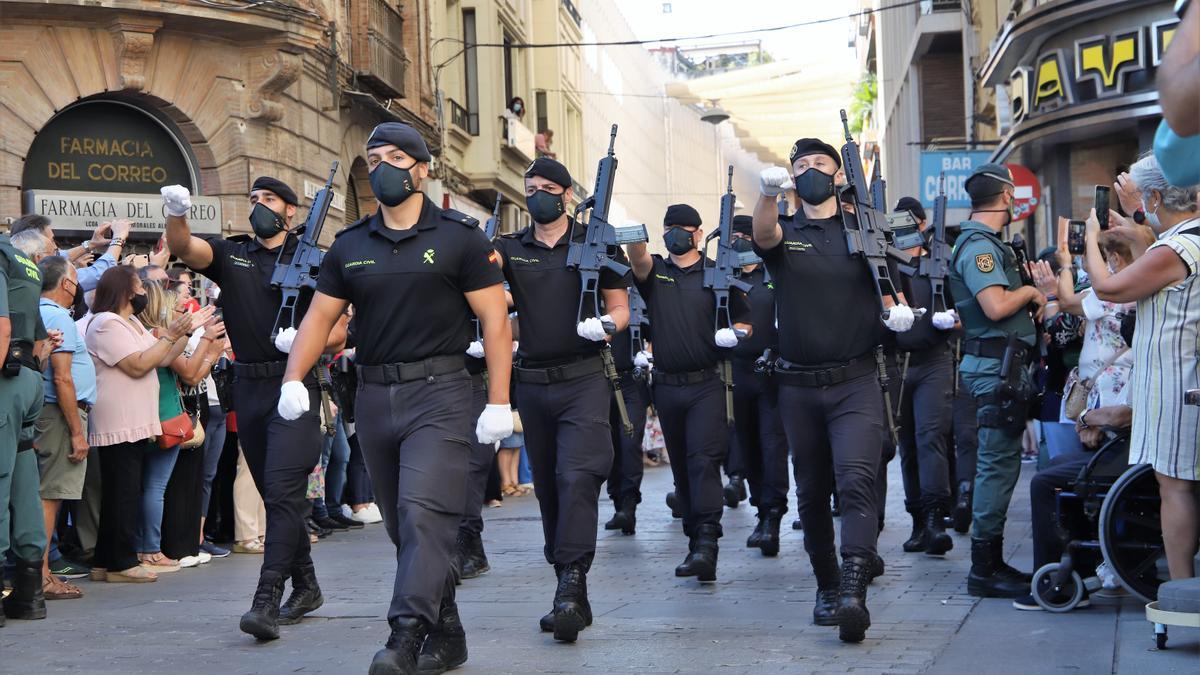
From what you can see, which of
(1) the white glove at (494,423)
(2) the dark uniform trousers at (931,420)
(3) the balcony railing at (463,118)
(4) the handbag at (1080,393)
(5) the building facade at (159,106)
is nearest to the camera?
(1) the white glove at (494,423)

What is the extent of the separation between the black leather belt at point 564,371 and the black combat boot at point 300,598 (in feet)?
4.52

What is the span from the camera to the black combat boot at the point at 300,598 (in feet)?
25.0

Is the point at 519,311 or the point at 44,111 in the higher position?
the point at 44,111

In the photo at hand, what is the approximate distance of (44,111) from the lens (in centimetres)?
Answer: 1773

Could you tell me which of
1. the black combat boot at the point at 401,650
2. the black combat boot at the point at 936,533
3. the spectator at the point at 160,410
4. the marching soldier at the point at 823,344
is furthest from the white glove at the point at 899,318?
the spectator at the point at 160,410

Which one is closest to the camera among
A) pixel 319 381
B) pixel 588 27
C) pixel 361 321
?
pixel 361 321

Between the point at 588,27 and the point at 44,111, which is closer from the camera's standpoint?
the point at 44,111

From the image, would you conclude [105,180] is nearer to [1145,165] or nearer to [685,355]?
[685,355]

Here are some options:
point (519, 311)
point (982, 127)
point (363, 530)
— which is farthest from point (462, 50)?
point (519, 311)

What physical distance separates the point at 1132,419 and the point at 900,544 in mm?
3836

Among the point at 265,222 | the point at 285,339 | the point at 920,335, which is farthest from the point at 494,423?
the point at 920,335

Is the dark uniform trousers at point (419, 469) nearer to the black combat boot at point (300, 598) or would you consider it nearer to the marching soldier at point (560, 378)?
the marching soldier at point (560, 378)

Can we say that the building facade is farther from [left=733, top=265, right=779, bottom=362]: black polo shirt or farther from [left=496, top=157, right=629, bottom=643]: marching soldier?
[left=496, top=157, right=629, bottom=643]: marching soldier

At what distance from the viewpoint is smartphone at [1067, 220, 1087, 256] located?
7.67 m
